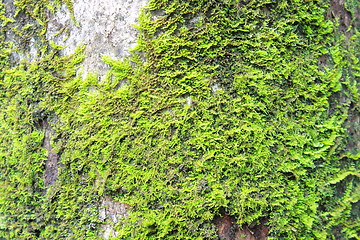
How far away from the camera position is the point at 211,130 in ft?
4.50

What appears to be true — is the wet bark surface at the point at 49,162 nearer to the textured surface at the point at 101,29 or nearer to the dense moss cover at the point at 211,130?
the dense moss cover at the point at 211,130

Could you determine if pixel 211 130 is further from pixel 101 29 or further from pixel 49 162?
pixel 49 162

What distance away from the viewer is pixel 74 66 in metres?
1.52

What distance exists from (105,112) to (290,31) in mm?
1272

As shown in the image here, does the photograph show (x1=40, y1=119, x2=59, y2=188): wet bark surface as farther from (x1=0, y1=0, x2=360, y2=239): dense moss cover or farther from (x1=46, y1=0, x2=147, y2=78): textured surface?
(x1=46, y1=0, x2=147, y2=78): textured surface

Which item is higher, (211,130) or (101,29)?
(101,29)

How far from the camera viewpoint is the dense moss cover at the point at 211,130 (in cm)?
136

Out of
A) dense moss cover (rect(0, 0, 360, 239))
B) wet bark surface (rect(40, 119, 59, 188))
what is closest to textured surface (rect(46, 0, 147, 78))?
dense moss cover (rect(0, 0, 360, 239))

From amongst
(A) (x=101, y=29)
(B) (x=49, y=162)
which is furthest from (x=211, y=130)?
(B) (x=49, y=162)

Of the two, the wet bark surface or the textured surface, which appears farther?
the wet bark surface

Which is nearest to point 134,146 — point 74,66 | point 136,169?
point 136,169

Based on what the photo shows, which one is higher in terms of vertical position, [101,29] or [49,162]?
[101,29]

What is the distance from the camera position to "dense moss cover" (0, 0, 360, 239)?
1360mm

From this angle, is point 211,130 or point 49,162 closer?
point 211,130
